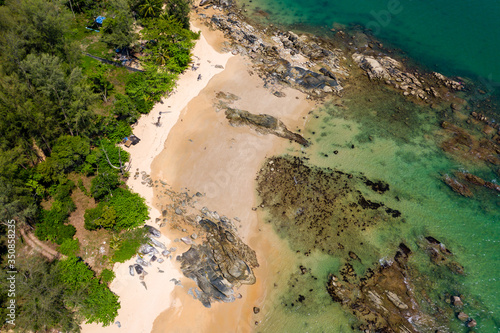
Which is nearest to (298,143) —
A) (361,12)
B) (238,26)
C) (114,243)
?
(114,243)

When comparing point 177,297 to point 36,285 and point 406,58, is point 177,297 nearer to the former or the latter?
point 36,285

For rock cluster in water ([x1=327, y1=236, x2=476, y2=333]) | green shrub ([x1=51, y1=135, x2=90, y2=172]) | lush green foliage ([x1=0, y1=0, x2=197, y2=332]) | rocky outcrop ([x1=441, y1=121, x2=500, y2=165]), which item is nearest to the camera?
lush green foliage ([x1=0, y1=0, x2=197, y2=332])

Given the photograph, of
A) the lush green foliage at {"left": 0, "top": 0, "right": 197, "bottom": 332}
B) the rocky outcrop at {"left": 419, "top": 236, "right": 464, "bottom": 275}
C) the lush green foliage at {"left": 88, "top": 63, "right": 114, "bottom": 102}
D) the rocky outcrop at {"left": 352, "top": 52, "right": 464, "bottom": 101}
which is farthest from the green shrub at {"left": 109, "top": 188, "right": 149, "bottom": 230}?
the rocky outcrop at {"left": 352, "top": 52, "right": 464, "bottom": 101}

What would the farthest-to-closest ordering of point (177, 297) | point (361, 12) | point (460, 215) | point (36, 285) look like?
1. point (361, 12)
2. point (460, 215)
3. point (177, 297)
4. point (36, 285)

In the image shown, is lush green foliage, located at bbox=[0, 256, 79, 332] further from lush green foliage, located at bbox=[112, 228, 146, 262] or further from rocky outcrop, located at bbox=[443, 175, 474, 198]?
rocky outcrop, located at bbox=[443, 175, 474, 198]

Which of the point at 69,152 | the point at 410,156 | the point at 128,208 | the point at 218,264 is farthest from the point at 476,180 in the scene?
the point at 69,152

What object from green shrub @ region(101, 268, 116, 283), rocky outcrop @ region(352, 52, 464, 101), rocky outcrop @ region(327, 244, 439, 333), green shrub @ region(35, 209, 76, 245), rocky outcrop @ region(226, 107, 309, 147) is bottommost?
green shrub @ region(101, 268, 116, 283)

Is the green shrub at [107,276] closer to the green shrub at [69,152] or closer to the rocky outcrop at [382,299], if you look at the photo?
the green shrub at [69,152]
